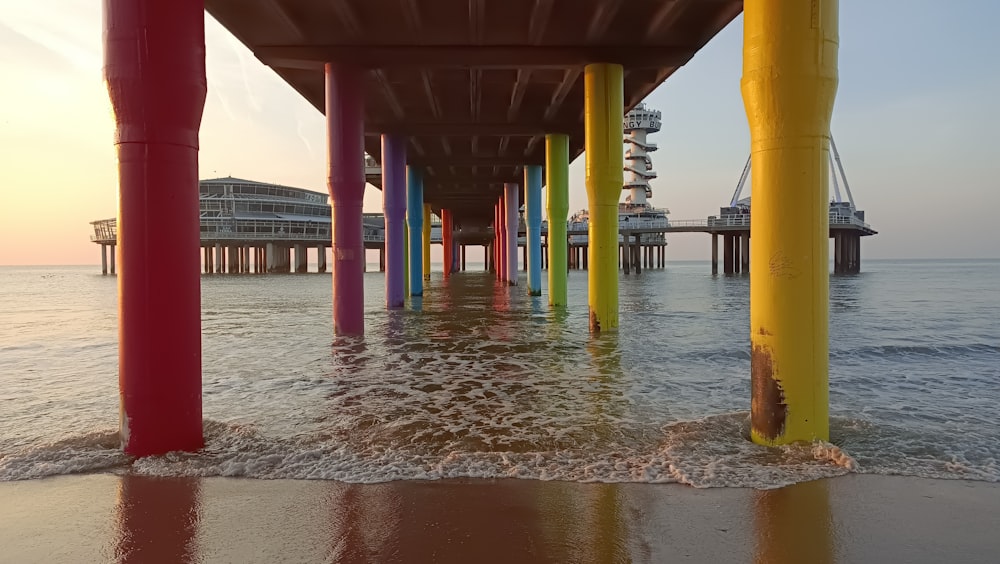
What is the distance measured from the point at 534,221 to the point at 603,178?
14709 millimetres

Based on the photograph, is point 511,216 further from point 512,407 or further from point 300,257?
point 300,257

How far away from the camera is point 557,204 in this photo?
22.1 m

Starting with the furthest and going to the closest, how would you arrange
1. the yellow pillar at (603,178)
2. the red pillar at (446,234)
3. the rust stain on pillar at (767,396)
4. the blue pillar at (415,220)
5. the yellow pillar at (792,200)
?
the red pillar at (446,234), the blue pillar at (415,220), the yellow pillar at (603,178), the rust stain on pillar at (767,396), the yellow pillar at (792,200)

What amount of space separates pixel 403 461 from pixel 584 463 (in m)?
1.23

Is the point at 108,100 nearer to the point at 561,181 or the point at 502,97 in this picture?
the point at 502,97

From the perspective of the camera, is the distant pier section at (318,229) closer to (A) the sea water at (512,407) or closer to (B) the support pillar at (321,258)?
(B) the support pillar at (321,258)

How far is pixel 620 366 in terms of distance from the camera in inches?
360

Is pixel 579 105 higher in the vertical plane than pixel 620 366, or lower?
higher

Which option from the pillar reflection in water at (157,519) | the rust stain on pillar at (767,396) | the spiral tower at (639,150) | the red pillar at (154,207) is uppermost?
the spiral tower at (639,150)

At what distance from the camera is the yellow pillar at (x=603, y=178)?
13.3 m

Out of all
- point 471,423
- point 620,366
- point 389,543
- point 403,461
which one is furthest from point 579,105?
point 389,543

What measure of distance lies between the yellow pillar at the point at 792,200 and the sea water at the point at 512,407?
464 mm

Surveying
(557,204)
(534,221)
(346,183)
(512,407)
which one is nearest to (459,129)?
(557,204)

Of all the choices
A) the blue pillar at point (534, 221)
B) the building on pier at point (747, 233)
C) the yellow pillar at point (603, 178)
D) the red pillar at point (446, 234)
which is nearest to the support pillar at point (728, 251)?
the building on pier at point (747, 233)
